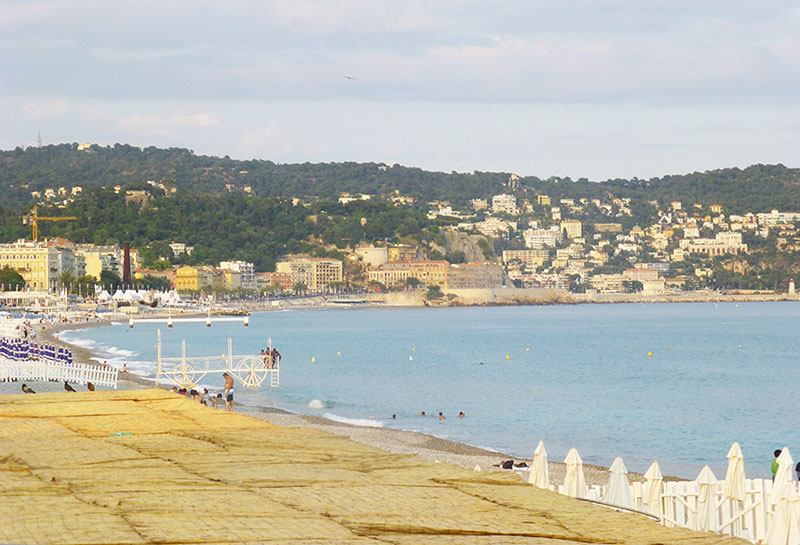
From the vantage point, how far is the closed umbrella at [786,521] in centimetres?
980

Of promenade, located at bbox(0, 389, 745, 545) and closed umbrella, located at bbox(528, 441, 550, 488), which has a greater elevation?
promenade, located at bbox(0, 389, 745, 545)

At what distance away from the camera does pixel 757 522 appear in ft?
35.0

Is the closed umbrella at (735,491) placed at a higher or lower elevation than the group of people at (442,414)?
higher

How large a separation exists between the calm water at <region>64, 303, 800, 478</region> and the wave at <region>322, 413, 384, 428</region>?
0.73 ft

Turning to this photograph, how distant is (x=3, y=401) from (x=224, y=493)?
388 inches

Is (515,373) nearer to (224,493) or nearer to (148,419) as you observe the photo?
(148,419)

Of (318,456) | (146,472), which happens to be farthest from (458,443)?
(146,472)

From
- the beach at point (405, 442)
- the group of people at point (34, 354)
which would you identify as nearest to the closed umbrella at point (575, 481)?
the beach at point (405, 442)

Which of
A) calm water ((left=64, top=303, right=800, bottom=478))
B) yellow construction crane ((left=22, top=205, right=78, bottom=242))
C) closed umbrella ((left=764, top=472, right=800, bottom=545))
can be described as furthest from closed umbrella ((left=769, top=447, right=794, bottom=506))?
yellow construction crane ((left=22, top=205, right=78, bottom=242))

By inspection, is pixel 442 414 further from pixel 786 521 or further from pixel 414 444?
pixel 786 521

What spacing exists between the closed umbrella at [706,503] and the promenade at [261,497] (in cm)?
181

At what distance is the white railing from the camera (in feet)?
100

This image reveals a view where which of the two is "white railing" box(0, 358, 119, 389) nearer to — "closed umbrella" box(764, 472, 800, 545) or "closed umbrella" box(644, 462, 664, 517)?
"closed umbrella" box(644, 462, 664, 517)

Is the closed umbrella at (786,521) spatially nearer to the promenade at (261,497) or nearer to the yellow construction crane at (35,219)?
the promenade at (261,497)
